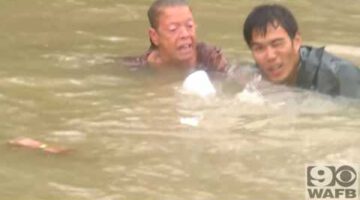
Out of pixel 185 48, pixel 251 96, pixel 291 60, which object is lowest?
pixel 251 96

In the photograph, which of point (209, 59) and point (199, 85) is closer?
point (199, 85)

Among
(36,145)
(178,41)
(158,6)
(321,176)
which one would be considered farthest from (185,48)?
(321,176)

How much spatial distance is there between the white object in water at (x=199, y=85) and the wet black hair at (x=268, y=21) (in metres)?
0.42

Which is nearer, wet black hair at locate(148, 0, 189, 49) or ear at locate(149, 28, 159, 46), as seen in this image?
wet black hair at locate(148, 0, 189, 49)

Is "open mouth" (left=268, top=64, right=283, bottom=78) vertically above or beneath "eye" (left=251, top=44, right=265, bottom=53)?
beneath

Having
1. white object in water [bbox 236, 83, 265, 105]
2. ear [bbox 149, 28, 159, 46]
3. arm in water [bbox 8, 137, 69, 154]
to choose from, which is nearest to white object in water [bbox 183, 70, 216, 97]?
white object in water [bbox 236, 83, 265, 105]

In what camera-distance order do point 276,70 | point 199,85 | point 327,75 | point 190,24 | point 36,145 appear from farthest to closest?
point 190,24 → point 199,85 → point 276,70 → point 327,75 → point 36,145

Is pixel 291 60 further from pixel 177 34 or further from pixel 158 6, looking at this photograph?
pixel 158 6

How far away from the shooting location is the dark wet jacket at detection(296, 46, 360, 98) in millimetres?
6055

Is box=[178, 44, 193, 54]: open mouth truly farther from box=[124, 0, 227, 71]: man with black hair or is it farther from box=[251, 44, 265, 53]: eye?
box=[251, 44, 265, 53]: eye

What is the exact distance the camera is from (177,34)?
269 inches

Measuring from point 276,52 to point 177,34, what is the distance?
0.94 m

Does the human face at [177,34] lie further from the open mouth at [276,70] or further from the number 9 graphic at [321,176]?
the number 9 graphic at [321,176]

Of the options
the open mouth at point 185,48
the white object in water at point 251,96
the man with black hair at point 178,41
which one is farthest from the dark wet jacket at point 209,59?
the white object in water at point 251,96
